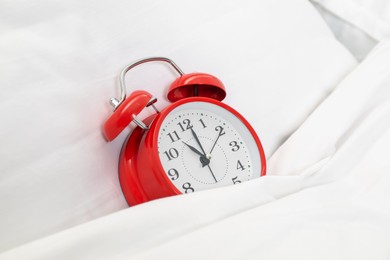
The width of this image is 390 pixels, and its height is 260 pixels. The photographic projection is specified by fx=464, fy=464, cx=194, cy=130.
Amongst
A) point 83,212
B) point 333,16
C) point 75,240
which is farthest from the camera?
point 333,16

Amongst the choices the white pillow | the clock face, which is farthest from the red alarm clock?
the white pillow

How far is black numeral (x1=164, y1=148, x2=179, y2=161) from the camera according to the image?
27.0 inches

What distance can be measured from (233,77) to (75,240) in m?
0.43

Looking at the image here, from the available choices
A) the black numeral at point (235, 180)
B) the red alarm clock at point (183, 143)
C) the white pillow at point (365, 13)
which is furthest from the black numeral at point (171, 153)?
the white pillow at point (365, 13)

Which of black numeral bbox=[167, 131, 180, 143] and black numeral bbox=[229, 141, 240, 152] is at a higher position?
black numeral bbox=[167, 131, 180, 143]

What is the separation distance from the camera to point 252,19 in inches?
35.4

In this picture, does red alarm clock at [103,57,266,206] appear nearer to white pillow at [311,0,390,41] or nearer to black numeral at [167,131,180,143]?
black numeral at [167,131,180,143]

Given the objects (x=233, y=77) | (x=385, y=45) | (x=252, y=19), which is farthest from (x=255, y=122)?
(x=385, y=45)

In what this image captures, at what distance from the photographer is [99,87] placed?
73 cm

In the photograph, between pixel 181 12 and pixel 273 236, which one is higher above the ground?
pixel 181 12

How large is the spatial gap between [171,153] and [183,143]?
0.03 meters

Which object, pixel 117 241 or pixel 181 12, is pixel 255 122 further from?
pixel 117 241

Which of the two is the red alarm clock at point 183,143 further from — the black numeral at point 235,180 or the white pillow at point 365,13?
the white pillow at point 365,13

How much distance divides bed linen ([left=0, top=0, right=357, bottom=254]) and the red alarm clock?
40 mm
